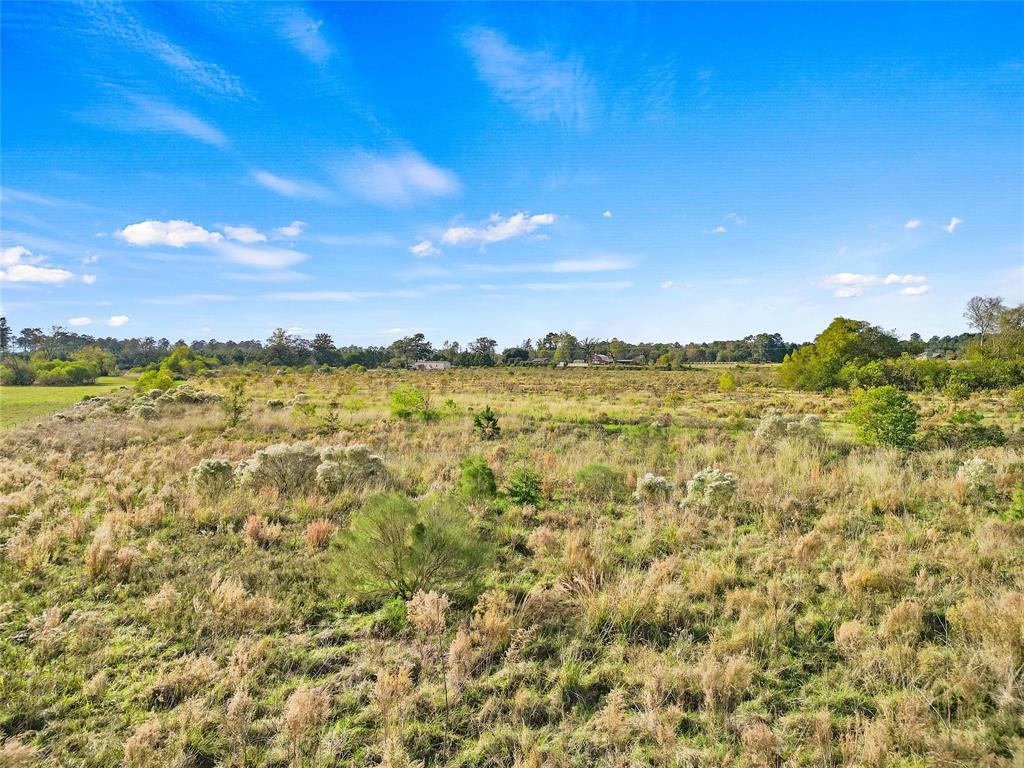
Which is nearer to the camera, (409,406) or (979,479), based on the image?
(979,479)

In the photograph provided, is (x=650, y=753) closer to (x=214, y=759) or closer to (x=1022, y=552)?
(x=214, y=759)

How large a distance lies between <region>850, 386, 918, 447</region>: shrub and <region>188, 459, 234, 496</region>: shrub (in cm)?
1555

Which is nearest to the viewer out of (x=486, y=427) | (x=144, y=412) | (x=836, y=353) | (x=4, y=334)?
(x=486, y=427)

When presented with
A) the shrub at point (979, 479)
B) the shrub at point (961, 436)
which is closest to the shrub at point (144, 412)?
the shrub at point (979, 479)

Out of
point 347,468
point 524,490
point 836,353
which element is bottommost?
point 524,490

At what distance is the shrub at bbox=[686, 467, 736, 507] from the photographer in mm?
8445

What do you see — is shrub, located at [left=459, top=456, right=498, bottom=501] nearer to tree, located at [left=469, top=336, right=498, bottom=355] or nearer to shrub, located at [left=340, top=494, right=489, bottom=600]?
shrub, located at [left=340, top=494, right=489, bottom=600]

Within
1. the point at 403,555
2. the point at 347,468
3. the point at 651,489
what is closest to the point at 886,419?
the point at 651,489

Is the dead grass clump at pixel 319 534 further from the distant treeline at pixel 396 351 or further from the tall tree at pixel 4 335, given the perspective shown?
the tall tree at pixel 4 335

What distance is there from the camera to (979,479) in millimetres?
8477

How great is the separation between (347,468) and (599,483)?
537 cm

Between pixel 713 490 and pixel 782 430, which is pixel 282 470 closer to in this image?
pixel 713 490

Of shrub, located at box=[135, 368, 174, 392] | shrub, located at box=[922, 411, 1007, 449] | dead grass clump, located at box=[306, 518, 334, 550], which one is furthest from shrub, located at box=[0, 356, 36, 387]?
shrub, located at box=[922, 411, 1007, 449]

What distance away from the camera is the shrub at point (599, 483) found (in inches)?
374
